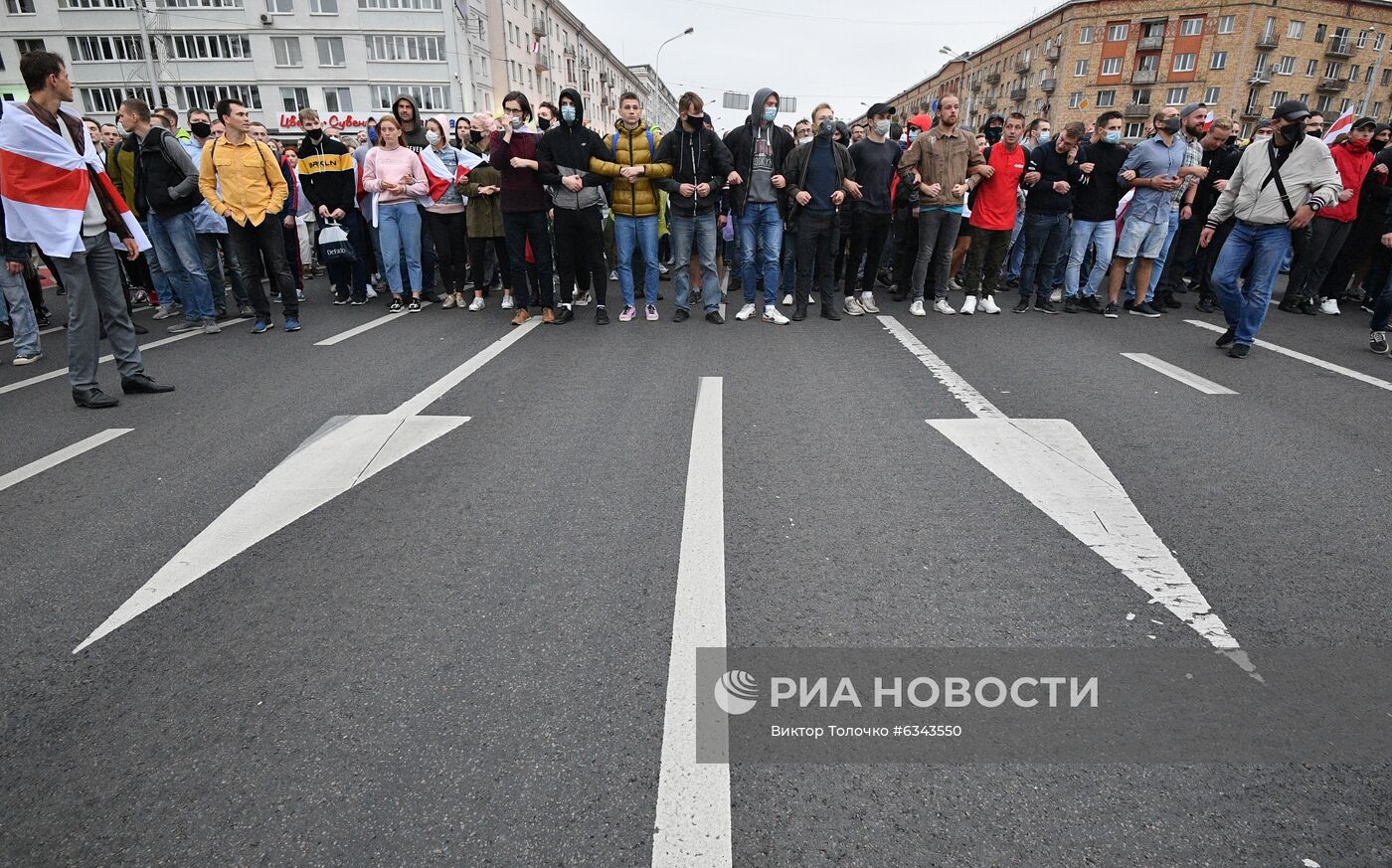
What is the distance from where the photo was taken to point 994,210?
8328 mm

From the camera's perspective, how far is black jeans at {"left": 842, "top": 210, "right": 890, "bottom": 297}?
26.8 feet

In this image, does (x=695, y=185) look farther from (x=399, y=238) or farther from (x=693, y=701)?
(x=693, y=701)

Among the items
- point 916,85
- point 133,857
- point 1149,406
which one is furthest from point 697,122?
point 916,85

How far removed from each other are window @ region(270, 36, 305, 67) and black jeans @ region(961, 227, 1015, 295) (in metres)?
57.2

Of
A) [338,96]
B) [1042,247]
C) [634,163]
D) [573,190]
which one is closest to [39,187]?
[573,190]

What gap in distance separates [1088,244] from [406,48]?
54865 mm

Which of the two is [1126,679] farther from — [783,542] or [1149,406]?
[1149,406]

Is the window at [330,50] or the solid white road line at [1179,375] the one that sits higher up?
the window at [330,50]

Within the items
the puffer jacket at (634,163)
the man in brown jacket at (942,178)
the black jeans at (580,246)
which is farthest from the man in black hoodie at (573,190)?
the man in brown jacket at (942,178)

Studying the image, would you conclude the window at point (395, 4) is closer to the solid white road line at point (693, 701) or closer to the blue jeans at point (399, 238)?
the blue jeans at point (399, 238)

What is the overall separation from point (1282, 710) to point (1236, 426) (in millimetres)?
3196

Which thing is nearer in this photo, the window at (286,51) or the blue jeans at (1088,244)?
the blue jeans at (1088,244)

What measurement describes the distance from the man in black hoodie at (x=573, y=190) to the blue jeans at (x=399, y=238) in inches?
78.7

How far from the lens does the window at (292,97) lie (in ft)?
166
